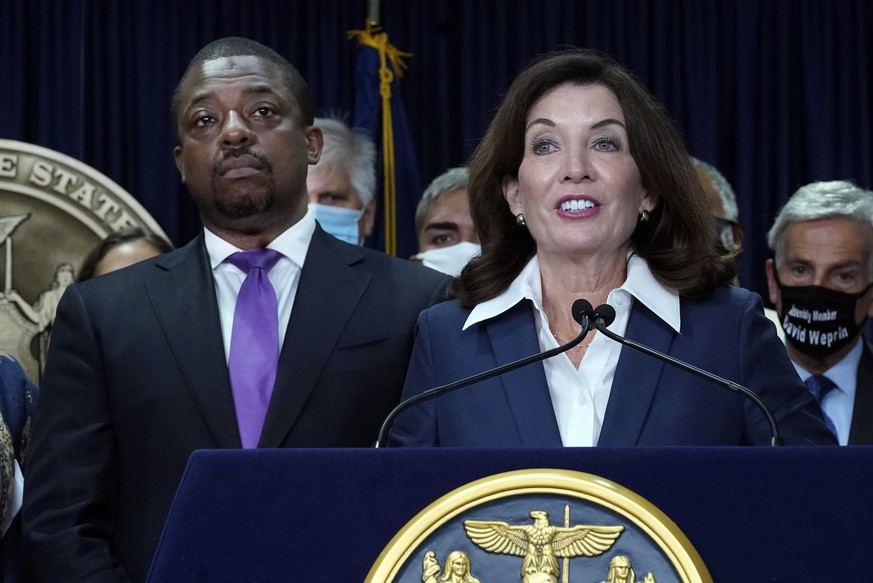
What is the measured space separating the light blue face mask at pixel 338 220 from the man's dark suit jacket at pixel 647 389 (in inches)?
79.9

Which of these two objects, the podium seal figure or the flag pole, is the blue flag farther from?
Answer: the podium seal figure

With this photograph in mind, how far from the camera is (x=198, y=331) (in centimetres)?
250

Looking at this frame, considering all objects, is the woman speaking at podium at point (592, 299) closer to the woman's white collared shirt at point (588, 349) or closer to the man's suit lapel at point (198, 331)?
the woman's white collared shirt at point (588, 349)

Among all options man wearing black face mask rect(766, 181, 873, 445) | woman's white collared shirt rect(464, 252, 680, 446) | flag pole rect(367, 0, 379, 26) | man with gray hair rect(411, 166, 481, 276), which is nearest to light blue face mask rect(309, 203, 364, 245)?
man with gray hair rect(411, 166, 481, 276)

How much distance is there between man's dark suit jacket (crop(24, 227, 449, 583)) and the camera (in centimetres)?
239

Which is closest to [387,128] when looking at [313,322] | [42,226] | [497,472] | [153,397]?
[42,226]

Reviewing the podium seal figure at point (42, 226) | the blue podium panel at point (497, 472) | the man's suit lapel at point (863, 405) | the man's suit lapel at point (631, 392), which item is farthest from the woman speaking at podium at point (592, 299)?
the podium seal figure at point (42, 226)

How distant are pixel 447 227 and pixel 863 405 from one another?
1.34 meters

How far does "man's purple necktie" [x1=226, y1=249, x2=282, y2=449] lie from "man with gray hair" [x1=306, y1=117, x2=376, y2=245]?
1.69 m

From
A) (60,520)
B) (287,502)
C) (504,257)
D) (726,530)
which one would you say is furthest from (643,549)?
(60,520)

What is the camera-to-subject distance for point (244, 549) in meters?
1.50

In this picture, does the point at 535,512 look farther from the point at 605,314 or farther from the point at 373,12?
the point at 373,12

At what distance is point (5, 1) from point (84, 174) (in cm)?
85

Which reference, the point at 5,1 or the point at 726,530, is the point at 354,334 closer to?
the point at 726,530
